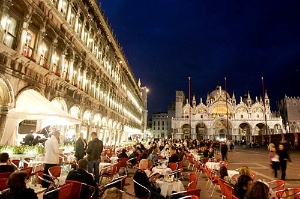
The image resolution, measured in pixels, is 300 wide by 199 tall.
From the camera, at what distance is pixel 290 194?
5.03 metres

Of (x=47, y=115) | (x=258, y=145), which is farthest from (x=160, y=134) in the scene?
(x=47, y=115)

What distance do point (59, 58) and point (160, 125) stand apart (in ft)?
312

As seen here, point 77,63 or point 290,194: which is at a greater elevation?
point 77,63

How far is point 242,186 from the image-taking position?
482 cm

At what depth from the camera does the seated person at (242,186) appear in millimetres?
4766

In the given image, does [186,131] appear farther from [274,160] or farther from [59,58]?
Result: [274,160]

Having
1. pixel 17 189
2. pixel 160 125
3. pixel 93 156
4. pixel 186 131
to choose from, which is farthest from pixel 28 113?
pixel 160 125

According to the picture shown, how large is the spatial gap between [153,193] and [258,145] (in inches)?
1810

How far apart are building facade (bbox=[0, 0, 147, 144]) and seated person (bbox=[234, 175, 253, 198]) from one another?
9.93m

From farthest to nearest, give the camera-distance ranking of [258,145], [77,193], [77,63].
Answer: [258,145] → [77,63] → [77,193]

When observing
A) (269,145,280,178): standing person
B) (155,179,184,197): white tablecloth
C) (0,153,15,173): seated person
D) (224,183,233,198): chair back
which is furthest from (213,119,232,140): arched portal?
(0,153,15,173): seated person

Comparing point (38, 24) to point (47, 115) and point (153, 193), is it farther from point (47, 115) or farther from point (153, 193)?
point (153, 193)

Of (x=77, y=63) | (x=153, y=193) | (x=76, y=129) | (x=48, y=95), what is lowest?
(x=153, y=193)

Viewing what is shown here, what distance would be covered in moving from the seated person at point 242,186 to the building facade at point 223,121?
64.3m
